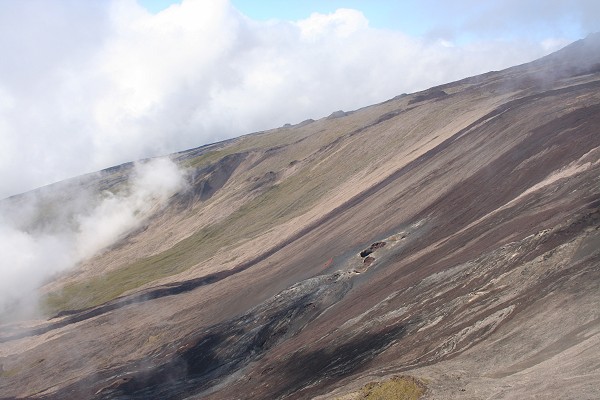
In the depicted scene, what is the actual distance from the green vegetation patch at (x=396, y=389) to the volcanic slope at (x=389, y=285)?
94 centimetres

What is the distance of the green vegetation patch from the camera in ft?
102

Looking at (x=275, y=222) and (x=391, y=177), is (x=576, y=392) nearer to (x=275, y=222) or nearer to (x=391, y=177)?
(x=391, y=177)

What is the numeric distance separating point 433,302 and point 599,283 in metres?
12.4

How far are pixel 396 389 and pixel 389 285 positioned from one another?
22061mm

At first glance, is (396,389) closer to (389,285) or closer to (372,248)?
(389,285)

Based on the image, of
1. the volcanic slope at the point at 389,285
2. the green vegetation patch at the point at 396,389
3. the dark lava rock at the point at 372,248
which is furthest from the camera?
the dark lava rock at the point at 372,248

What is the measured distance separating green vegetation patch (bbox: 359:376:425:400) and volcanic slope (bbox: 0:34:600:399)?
3.08 feet

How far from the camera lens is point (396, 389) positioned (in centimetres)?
3183

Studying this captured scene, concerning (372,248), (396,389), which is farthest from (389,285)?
(396,389)

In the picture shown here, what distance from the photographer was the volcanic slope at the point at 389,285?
35219 mm

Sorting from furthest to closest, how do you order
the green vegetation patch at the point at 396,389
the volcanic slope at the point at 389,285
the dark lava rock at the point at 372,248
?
the dark lava rock at the point at 372,248 → the volcanic slope at the point at 389,285 → the green vegetation patch at the point at 396,389

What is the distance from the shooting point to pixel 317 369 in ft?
144

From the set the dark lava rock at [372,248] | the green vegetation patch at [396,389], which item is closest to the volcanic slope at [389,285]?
the dark lava rock at [372,248]

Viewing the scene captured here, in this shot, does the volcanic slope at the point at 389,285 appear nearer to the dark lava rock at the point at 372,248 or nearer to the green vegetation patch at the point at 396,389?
the dark lava rock at the point at 372,248
